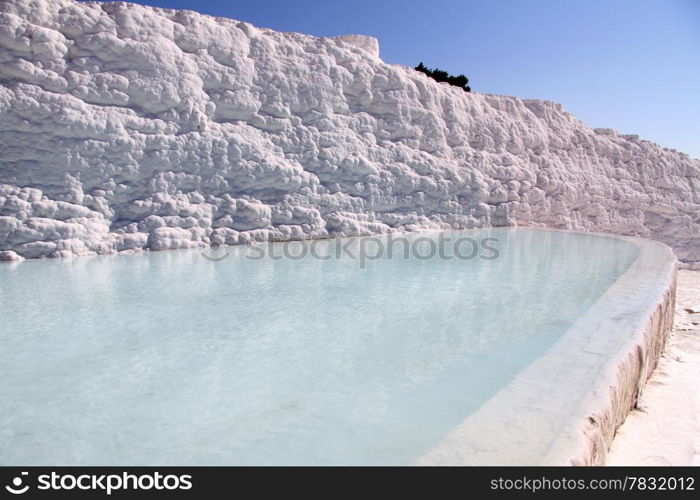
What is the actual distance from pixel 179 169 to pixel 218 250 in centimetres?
134

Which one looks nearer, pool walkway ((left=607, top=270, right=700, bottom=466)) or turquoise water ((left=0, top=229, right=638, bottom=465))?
turquoise water ((left=0, top=229, right=638, bottom=465))

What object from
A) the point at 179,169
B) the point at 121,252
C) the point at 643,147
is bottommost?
the point at 121,252

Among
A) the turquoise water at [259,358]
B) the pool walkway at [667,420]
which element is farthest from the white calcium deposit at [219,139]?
the pool walkway at [667,420]

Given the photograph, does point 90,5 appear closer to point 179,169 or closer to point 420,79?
point 179,169

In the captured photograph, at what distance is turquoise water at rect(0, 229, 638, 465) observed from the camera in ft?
5.35

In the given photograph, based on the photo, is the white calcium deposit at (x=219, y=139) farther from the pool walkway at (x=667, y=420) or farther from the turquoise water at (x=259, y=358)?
the pool walkway at (x=667, y=420)

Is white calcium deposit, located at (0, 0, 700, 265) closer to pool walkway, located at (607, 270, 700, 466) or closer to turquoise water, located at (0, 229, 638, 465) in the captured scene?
turquoise water, located at (0, 229, 638, 465)

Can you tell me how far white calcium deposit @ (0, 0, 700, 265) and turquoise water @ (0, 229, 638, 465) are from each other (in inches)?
71.3

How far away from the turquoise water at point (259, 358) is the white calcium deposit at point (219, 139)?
1811mm

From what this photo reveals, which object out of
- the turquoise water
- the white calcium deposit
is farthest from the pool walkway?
the white calcium deposit

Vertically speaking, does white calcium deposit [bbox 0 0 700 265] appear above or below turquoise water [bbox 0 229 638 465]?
above

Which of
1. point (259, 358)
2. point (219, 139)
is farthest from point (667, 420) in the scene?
point (219, 139)

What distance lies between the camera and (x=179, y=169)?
23.0 feet
